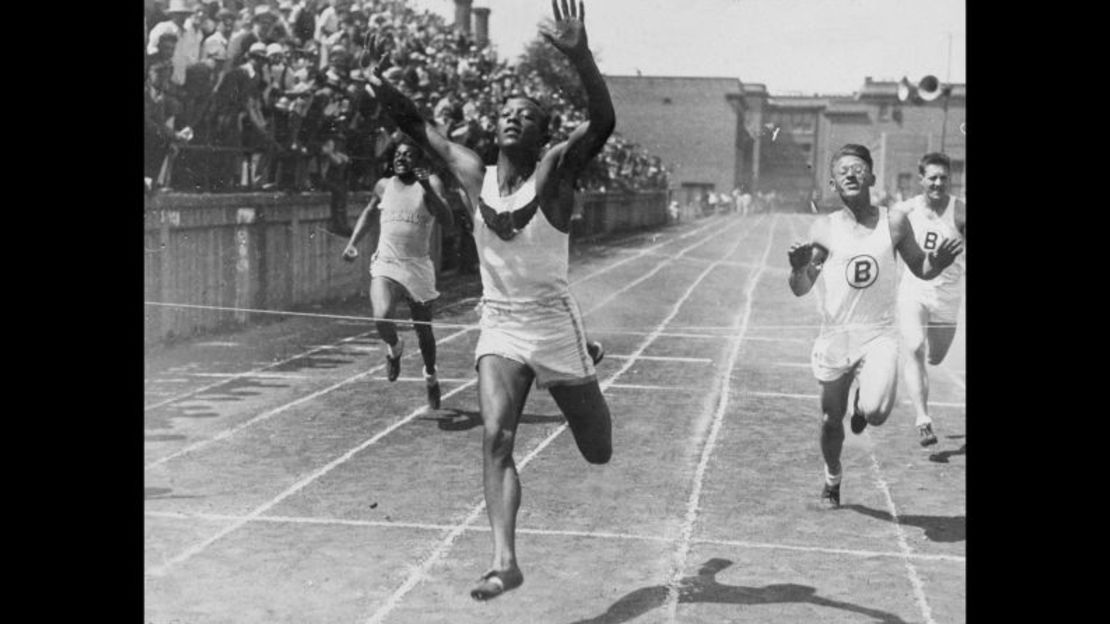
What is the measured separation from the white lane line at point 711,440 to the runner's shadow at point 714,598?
0.12 feet

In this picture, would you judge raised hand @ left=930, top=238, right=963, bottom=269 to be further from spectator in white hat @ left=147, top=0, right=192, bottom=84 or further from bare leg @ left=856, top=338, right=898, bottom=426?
spectator in white hat @ left=147, top=0, right=192, bottom=84

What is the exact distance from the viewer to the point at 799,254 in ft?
17.7

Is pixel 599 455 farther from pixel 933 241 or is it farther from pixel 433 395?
pixel 933 241

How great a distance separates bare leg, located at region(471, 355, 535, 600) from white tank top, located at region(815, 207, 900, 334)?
4.28ft

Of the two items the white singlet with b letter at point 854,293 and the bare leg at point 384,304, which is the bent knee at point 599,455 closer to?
the white singlet with b letter at point 854,293

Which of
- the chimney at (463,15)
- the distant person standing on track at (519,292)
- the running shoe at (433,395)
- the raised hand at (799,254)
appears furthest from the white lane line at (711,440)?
the chimney at (463,15)

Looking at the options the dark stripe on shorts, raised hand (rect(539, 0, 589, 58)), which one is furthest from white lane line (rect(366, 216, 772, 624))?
raised hand (rect(539, 0, 589, 58))

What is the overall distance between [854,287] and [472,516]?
1744 mm

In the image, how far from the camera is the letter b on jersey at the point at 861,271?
5441mm

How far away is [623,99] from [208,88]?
213 cm

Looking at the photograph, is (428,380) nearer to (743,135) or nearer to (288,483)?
(288,483)

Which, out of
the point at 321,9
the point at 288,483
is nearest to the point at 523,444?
the point at 288,483

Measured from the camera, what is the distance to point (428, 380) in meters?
6.02

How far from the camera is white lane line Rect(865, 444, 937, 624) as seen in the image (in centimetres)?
493
